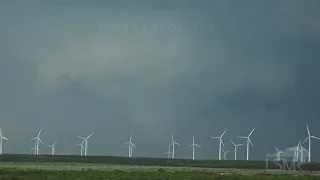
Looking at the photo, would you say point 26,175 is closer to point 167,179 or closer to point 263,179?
point 167,179

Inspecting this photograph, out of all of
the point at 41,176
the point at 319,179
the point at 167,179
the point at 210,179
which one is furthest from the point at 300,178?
the point at 41,176

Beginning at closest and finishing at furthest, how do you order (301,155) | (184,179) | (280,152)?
(184,179)
(280,152)
(301,155)

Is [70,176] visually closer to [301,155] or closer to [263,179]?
[263,179]

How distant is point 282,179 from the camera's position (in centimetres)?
8362

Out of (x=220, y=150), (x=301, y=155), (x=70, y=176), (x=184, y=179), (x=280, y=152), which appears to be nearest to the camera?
(x=184, y=179)

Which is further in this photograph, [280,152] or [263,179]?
[280,152]

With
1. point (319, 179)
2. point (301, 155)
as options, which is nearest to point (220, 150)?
point (301, 155)

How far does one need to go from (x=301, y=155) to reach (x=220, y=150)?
27.6 meters

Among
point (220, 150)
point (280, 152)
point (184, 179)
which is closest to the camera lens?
→ point (184, 179)

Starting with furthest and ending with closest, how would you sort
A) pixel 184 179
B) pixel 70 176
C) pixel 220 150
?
1. pixel 220 150
2. pixel 70 176
3. pixel 184 179

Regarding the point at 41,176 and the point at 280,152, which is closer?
the point at 41,176

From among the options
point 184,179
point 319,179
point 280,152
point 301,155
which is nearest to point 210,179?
point 184,179

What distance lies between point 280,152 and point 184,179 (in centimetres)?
9417

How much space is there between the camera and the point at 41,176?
286 ft
